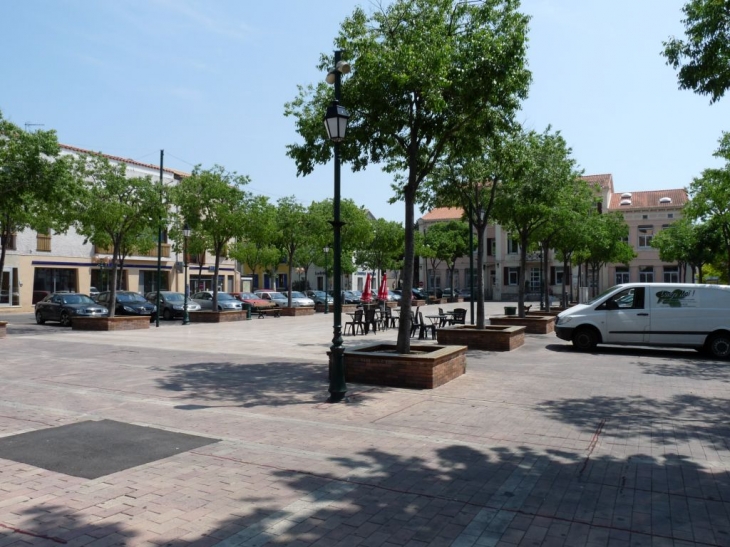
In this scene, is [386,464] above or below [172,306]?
below

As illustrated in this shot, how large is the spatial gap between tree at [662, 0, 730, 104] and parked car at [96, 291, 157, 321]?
24249mm

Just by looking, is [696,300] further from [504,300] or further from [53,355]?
[504,300]

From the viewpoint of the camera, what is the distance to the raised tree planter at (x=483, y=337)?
1564cm

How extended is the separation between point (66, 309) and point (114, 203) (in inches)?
225

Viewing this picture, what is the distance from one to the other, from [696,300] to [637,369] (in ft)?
11.9

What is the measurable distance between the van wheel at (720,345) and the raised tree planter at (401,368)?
761cm

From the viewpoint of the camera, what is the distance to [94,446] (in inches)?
251

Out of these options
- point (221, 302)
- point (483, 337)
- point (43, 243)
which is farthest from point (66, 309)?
point (483, 337)

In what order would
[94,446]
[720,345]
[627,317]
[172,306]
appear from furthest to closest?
[172,306]
[627,317]
[720,345]
[94,446]

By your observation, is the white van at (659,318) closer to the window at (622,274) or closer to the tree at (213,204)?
the tree at (213,204)

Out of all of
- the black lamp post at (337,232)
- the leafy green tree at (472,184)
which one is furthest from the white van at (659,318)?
the black lamp post at (337,232)

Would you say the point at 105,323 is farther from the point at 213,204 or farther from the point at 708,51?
the point at 708,51

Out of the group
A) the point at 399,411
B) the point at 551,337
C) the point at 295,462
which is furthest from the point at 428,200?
the point at 295,462

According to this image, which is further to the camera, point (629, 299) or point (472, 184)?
point (472, 184)
